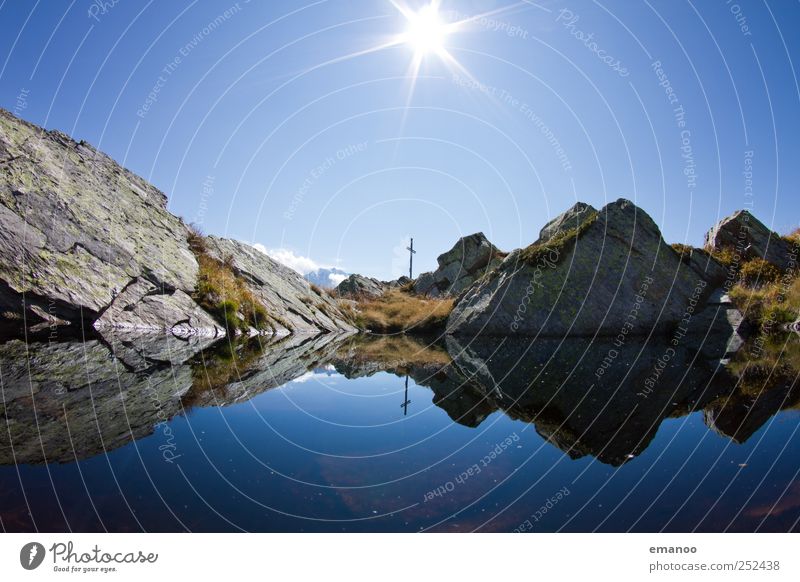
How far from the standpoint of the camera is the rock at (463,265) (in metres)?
47.6

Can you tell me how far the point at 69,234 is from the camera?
15867 millimetres

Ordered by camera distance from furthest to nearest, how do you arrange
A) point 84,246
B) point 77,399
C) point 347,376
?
point 84,246 → point 347,376 → point 77,399

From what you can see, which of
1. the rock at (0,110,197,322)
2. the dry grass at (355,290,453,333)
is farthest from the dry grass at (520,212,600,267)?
the rock at (0,110,197,322)

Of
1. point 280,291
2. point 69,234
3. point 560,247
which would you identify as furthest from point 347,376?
point 560,247

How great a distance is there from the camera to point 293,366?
12508 millimetres

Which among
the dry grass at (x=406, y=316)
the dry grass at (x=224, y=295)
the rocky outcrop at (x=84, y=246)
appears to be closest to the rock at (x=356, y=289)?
the dry grass at (x=406, y=316)

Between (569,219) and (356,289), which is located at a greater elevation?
(569,219)

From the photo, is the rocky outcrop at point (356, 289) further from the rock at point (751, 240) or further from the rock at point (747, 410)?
the rock at point (747, 410)

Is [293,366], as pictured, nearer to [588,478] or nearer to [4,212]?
[588,478]

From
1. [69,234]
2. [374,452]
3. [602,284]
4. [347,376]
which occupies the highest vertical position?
[69,234]

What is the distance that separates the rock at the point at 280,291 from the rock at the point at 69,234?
391cm

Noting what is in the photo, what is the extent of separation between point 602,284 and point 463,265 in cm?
2496

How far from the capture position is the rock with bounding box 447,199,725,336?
23906mm

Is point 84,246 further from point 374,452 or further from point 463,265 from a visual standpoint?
point 463,265
